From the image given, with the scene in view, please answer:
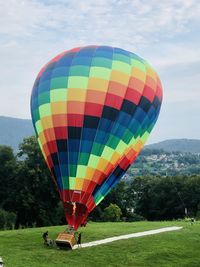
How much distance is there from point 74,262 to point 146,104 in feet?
30.7

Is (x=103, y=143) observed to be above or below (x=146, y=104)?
below

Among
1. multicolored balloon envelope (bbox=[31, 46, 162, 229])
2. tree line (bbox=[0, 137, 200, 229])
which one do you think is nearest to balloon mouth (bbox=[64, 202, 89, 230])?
multicolored balloon envelope (bbox=[31, 46, 162, 229])

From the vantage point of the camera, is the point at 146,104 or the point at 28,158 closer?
the point at 146,104

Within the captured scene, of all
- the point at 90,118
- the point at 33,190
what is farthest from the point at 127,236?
the point at 33,190

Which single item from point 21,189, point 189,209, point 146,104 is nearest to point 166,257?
point 146,104

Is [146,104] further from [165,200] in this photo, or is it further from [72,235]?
[165,200]

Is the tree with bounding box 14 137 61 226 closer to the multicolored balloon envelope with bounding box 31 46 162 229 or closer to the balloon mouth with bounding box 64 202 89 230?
the multicolored balloon envelope with bounding box 31 46 162 229

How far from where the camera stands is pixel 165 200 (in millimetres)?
76375

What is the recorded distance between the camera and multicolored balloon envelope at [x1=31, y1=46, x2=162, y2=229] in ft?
76.1

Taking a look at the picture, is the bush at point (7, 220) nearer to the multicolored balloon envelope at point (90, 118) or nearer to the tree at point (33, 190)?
the tree at point (33, 190)

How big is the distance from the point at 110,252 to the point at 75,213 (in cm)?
256

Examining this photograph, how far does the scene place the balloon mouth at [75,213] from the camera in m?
22.8

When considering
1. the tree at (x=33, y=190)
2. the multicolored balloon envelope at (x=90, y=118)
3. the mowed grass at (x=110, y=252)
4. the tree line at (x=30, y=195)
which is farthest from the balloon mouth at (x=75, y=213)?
the tree at (x=33, y=190)

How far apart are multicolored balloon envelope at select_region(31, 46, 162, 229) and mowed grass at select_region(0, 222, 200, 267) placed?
196 cm
